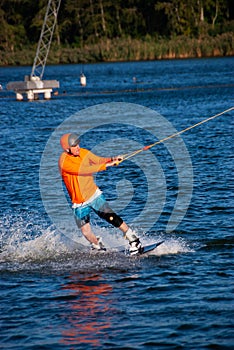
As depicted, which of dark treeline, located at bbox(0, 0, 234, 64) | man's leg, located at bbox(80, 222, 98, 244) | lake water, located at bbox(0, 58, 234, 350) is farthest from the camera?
dark treeline, located at bbox(0, 0, 234, 64)

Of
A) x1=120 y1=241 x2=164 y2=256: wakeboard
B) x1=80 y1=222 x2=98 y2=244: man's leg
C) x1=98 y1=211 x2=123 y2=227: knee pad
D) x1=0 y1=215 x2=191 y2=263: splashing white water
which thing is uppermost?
x1=98 y1=211 x2=123 y2=227: knee pad

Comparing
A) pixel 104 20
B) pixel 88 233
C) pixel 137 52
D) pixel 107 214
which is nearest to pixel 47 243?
pixel 88 233

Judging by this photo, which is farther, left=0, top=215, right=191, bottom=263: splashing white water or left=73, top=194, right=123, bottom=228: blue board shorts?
left=0, top=215, right=191, bottom=263: splashing white water

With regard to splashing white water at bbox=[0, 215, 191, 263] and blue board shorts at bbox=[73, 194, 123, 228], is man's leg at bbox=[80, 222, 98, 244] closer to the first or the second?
blue board shorts at bbox=[73, 194, 123, 228]

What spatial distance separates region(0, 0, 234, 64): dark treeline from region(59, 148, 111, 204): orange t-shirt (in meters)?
90.0

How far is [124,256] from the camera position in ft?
41.5

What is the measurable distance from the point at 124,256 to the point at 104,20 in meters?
98.8

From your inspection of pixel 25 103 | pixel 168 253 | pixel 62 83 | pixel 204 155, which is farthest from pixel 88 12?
pixel 168 253

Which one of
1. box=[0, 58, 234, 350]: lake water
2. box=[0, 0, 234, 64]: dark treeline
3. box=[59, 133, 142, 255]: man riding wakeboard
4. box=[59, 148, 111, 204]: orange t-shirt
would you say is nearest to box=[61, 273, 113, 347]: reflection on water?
box=[0, 58, 234, 350]: lake water

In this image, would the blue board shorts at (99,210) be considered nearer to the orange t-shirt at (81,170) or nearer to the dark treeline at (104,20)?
the orange t-shirt at (81,170)

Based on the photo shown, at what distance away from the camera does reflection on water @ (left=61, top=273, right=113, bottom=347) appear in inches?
374

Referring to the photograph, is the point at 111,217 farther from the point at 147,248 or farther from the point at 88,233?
the point at 147,248

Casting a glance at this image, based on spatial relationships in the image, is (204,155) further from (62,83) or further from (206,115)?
(62,83)

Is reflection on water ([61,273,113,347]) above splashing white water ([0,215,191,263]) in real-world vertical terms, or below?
above
